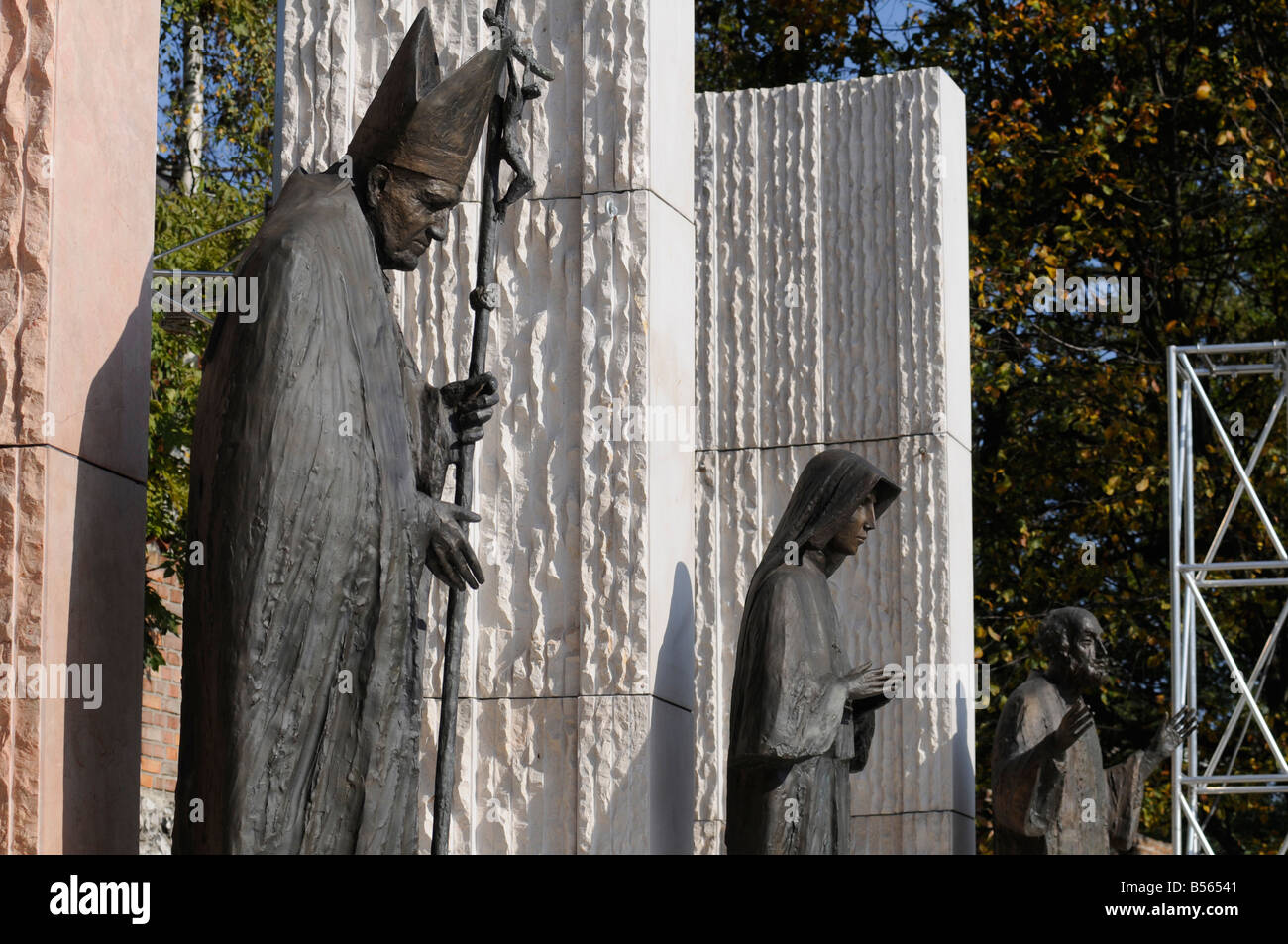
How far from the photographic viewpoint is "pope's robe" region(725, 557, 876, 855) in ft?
22.8

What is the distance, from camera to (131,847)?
4430mm

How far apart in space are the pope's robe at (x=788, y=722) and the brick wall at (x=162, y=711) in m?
7.09

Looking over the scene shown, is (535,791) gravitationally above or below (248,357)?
below

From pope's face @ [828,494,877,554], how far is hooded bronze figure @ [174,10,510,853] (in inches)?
126

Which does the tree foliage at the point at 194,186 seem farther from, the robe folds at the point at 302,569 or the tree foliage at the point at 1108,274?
the robe folds at the point at 302,569

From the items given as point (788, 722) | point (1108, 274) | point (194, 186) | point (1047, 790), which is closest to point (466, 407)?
point (788, 722)

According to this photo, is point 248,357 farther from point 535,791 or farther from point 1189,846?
point 1189,846

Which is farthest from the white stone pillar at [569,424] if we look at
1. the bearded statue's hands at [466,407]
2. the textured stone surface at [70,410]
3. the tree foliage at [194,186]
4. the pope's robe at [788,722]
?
the tree foliage at [194,186]

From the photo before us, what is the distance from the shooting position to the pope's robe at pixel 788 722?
22.8 ft

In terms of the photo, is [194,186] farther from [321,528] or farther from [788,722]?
[321,528]

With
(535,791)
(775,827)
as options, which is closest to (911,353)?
(775,827)

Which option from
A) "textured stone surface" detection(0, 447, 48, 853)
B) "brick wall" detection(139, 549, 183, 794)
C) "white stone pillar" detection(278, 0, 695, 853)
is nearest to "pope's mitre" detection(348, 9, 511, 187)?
"textured stone surface" detection(0, 447, 48, 853)
